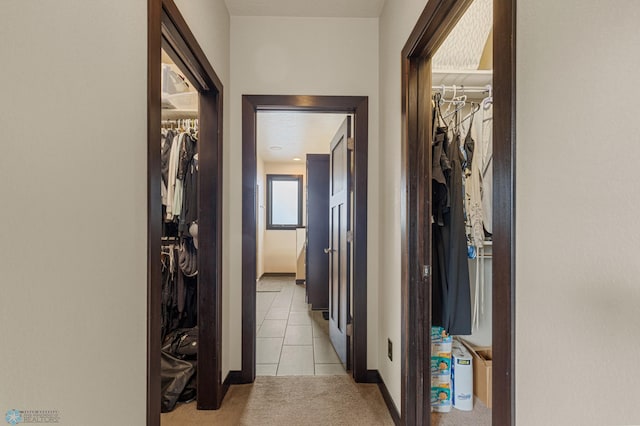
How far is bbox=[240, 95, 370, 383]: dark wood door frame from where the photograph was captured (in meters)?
2.37

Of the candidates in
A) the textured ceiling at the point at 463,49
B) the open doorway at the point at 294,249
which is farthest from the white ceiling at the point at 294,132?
the textured ceiling at the point at 463,49

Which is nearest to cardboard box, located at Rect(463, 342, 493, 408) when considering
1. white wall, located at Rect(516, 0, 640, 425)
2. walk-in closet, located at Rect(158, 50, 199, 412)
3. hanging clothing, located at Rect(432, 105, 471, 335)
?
hanging clothing, located at Rect(432, 105, 471, 335)

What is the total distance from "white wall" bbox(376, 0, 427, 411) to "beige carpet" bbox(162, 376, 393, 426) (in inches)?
7.4

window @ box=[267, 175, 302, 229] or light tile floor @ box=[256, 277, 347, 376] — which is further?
window @ box=[267, 175, 302, 229]

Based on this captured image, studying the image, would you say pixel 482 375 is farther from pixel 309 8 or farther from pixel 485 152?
pixel 309 8

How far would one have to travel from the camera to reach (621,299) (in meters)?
0.57

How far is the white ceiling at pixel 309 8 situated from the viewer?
2234mm

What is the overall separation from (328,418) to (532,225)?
1.74 meters

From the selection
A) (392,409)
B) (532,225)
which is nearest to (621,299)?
(532,225)

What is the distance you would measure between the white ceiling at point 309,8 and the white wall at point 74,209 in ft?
4.61

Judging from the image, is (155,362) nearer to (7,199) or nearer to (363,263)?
(7,199)

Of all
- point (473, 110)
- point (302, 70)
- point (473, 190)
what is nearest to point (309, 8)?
point (302, 70)

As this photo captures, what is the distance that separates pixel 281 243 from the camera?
720 centimetres

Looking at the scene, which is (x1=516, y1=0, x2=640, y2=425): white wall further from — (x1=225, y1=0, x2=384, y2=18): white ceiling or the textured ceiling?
(x1=225, y1=0, x2=384, y2=18): white ceiling
